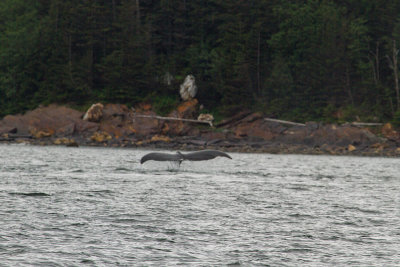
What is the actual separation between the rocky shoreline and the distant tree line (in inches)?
125

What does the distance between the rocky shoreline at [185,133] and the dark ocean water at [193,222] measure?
32104mm

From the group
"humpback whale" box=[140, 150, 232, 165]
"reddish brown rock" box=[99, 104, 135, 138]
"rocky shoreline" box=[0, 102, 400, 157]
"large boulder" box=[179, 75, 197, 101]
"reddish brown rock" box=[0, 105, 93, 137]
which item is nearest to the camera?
"humpback whale" box=[140, 150, 232, 165]

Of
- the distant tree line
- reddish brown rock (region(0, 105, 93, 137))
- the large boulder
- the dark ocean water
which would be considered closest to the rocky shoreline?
reddish brown rock (region(0, 105, 93, 137))

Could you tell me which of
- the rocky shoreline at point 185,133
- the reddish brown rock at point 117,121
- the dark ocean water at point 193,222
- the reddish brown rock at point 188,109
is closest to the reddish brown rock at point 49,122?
the rocky shoreline at point 185,133

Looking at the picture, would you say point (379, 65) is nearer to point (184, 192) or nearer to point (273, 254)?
point (184, 192)

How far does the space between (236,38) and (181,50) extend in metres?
9.13

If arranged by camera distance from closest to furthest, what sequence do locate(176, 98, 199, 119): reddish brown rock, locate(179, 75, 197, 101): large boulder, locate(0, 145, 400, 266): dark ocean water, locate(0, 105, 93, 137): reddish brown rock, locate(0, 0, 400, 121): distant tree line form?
A: locate(0, 145, 400, 266): dark ocean water, locate(0, 105, 93, 137): reddish brown rock, locate(176, 98, 199, 119): reddish brown rock, locate(0, 0, 400, 121): distant tree line, locate(179, 75, 197, 101): large boulder

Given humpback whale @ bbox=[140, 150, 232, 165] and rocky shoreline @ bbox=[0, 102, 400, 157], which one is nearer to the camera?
humpback whale @ bbox=[140, 150, 232, 165]

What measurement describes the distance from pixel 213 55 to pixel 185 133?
46.7 ft

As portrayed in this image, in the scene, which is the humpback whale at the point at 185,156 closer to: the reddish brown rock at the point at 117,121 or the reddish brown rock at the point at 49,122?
the reddish brown rock at the point at 117,121

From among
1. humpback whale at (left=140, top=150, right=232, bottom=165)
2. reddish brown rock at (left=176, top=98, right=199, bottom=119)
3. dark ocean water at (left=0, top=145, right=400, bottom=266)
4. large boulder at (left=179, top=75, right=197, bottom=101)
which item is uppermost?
large boulder at (left=179, top=75, right=197, bottom=101)

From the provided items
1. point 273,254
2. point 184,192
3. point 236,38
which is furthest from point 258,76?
point 273,254

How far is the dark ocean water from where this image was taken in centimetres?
1119

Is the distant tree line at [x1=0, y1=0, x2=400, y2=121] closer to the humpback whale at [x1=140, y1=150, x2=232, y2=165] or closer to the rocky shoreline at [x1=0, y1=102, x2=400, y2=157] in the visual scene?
the rocky shoreline at [x1=0, y1=102, x2=400, y2=157]
